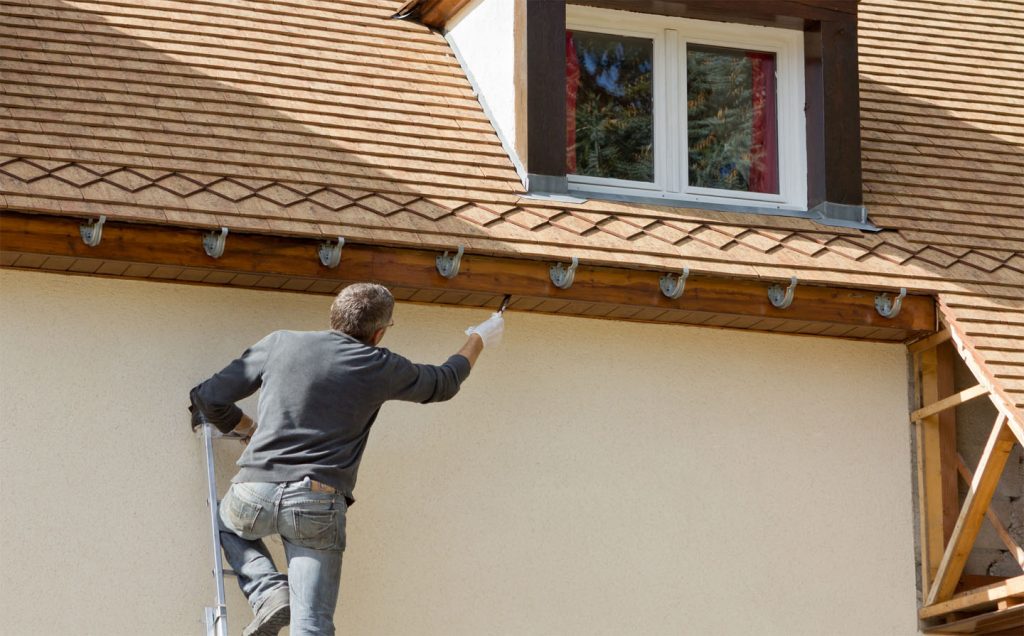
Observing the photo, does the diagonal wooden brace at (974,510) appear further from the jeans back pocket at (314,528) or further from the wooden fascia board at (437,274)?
the jeans back pocket at (314,528)

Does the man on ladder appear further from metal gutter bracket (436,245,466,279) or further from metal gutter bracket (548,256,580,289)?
metal gutter bracket (548,256,580,289)

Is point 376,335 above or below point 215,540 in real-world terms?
above

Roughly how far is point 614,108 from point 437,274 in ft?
6.28

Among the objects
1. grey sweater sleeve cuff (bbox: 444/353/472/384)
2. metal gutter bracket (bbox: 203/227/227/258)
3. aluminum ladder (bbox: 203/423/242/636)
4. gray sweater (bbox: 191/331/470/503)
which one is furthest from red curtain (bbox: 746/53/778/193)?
aluminum ladder (bbox: 203/423/242/636)

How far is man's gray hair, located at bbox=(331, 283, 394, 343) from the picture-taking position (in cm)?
729

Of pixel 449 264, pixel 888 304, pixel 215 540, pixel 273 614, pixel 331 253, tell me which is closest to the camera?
pixel 273 614

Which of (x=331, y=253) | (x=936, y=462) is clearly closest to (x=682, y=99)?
(x=936, y=462)

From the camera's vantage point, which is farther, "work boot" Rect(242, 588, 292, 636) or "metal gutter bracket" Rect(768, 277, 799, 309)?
"metal gutter bracket" Rect(768, 277, 799, 309)

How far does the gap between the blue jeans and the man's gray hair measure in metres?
0.73

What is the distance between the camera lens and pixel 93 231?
7602mm

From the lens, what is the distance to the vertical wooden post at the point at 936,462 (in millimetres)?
8719

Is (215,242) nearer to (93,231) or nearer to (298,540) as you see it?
(93,231)

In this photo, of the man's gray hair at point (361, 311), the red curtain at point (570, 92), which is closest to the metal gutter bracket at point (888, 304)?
the red curtain at point (570, 92)

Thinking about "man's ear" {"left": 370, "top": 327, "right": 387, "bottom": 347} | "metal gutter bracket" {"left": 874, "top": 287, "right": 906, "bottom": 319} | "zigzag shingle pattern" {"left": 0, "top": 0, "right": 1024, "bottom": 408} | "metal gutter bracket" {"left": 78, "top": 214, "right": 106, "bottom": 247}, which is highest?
"zigzag shingle pattern" {"left": 0, "top": 0, "right": 1024, "bottom": 408}
